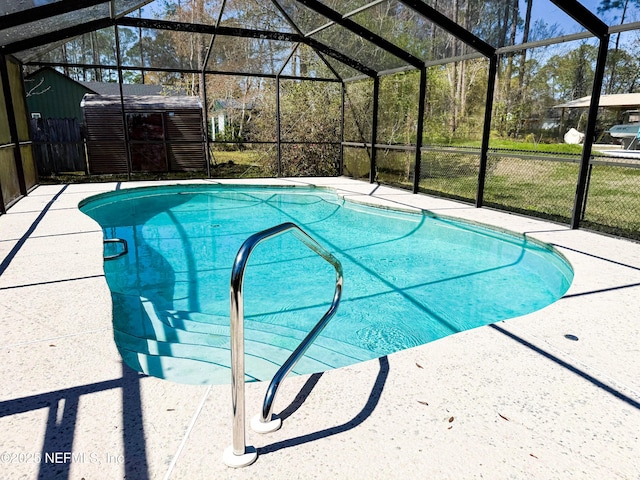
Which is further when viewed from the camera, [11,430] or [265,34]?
[265,34]

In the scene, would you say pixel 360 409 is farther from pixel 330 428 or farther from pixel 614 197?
pixel 614 197

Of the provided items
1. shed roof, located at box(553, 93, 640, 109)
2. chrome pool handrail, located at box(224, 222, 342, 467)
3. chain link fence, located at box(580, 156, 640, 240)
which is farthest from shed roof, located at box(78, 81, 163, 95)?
chrome pool handrail, located at box(224, 222, 342, 467)

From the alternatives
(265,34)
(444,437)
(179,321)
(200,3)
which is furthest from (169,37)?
(444,437)

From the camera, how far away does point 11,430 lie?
1.55 meters

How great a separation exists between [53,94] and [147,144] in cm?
413

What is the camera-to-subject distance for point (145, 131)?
1162 centimetres

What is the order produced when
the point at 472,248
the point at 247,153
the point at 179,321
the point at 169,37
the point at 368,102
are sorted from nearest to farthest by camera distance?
the point at 179,321, the point at 472,248, the point at 169,37, the point at 368,102, the point at 247,153

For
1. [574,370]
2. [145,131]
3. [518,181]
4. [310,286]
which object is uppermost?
[145,131]

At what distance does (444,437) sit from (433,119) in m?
10.4

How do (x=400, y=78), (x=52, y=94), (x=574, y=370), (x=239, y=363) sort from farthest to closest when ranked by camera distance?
(x=52, y=94), (x=400, y=78), (x=574, y=370), (x=239, y=363)

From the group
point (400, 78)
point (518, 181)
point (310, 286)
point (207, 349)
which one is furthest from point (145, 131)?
point (207, 349)

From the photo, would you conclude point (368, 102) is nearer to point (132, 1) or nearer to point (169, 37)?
point (169, 37)

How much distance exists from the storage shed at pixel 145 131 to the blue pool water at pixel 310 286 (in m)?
3.86

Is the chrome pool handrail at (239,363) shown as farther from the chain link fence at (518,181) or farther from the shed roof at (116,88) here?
the shed roof at (116,88)
